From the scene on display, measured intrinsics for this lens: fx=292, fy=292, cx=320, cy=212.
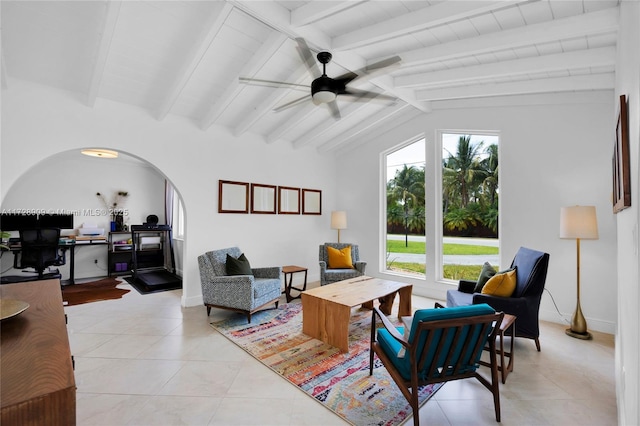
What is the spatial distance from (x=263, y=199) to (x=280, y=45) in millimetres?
2855

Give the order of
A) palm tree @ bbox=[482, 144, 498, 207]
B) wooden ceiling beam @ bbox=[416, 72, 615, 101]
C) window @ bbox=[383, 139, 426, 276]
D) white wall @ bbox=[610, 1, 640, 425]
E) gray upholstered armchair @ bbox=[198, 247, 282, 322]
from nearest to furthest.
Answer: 1. white wall @ bbox=[610, 1, 640, 425]
2. wooden ceiling beam @ bbox=[416, 72, 615, 101]
3. gray upholstered armchair @ bbox=[198, 247, 282, 322]
4. palm tree @ bbox=[482, 144, 498, 207]
5. window @ bbox=[383, 139, 426, 276]

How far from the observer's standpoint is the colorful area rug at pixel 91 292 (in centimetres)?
467

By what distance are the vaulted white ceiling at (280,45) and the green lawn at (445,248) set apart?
2278 millimetres

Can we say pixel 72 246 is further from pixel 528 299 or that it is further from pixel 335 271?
pixel 528 299

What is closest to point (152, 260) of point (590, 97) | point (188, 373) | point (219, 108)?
point (219, 108)

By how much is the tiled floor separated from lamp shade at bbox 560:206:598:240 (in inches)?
46.3

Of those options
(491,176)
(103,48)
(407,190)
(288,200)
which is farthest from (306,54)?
(407,190)

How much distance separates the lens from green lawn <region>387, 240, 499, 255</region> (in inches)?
180

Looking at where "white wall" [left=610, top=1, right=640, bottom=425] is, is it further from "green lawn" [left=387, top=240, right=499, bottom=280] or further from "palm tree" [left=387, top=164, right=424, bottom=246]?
"palm tree" [left=387, top=164, right=424, bottom=246]

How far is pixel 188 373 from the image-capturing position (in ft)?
8.29

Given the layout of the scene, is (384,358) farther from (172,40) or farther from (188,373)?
(172,40)

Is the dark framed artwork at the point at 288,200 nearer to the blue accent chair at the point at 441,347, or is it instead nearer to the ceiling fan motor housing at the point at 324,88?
the ceiling fan motor housing at the point at 324,88

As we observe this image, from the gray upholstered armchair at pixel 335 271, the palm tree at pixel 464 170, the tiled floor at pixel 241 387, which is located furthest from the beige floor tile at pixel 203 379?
the palm tree at pixel 464 170

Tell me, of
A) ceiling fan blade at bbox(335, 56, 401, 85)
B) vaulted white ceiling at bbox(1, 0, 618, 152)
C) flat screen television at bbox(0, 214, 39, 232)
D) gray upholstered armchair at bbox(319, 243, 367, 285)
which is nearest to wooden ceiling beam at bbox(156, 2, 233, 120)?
vaulted white ceiling at bbox(1, 0, 618, 152)
